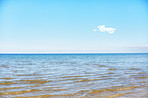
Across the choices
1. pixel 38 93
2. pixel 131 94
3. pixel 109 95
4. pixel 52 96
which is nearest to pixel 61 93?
pixel 52 96

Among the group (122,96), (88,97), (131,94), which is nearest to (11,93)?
(88,97)

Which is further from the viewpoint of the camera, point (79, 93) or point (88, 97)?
point (79, 93)

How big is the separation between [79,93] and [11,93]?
4.19m

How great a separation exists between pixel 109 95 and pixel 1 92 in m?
6.63

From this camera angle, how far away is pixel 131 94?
801 centimetres

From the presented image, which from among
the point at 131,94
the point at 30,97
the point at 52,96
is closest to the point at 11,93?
the point at 30,97

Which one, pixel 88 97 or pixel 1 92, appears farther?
pixel 1 92

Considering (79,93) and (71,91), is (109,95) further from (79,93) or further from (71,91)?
(71,91)

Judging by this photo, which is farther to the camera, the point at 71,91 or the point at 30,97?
the point at 71,91

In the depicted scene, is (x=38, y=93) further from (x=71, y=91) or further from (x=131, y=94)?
(x=131, y=94)

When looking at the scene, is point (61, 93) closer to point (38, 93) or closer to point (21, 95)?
point (38, 93)

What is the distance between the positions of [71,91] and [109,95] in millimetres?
2371

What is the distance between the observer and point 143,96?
7.54 metres

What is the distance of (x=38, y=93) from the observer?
8.25m
